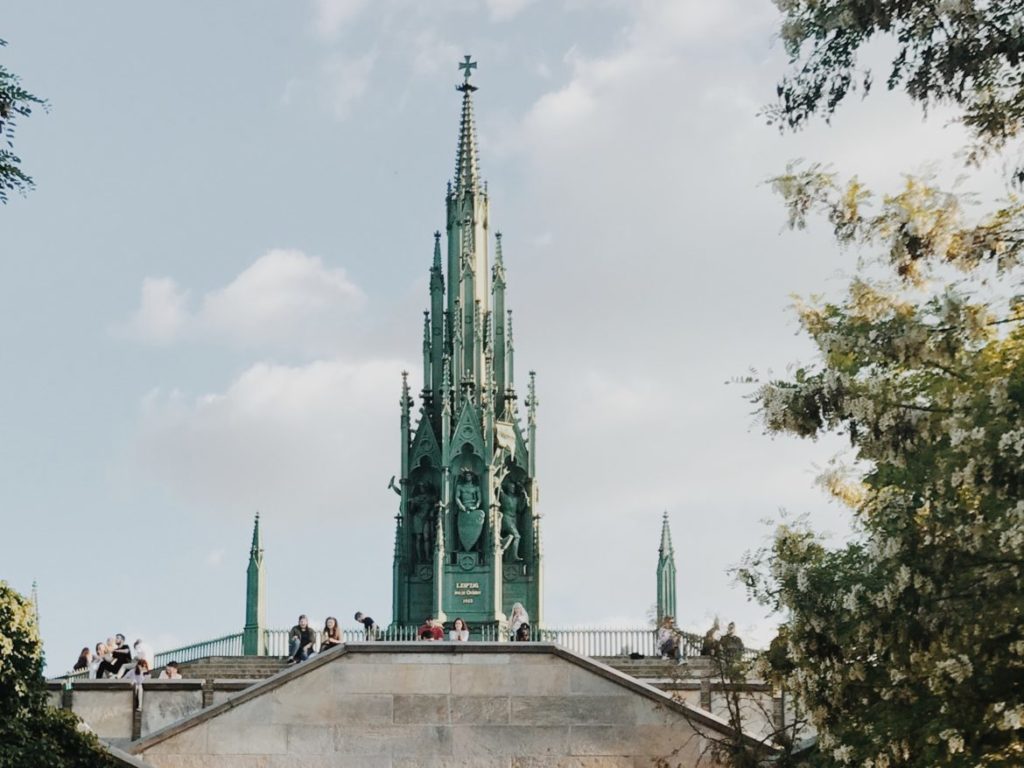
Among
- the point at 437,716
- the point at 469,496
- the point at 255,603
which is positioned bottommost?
the point at 437,716

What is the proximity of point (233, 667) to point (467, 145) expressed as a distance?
20170 millimetres

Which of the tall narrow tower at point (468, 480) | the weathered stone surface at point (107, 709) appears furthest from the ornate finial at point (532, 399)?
the weathered stone surface at point (107, 709)

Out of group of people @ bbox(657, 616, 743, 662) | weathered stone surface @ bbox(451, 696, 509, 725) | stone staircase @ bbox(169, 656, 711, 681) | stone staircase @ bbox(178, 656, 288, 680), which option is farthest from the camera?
stone staircase @ bbox(178, 656, 288, 680)

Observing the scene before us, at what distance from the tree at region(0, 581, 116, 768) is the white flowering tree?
983cm

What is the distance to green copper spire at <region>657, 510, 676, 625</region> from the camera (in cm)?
5412

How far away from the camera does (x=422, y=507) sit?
58.4 metres

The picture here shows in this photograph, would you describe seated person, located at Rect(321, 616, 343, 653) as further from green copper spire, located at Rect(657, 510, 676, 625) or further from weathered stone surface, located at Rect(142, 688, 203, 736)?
green copper spire, located at Rect(657, 510, 676, 625)

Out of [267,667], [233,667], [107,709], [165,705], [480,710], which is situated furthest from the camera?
[233,667]

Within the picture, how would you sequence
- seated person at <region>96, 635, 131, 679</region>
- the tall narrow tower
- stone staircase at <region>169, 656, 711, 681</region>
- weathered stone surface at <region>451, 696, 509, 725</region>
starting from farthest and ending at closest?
the tall narrow tower, stone staircase at <region>169, 656, 711, 681</region>, seated person at <region>96, 635, 131, 679</region>, weathered stone surface at <region>451, 696, 509, 725</region>

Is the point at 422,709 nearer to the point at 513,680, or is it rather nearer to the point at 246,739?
the point at 513,680

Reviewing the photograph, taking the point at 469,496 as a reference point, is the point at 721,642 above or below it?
below

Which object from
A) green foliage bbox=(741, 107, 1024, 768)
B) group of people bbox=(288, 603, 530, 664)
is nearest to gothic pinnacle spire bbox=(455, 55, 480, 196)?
group of people bbox=(288, 603, 530, 664)

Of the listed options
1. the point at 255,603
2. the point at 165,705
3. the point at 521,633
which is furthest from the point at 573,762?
the point at 255,603

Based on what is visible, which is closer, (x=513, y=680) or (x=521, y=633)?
(x=513, y=680)
